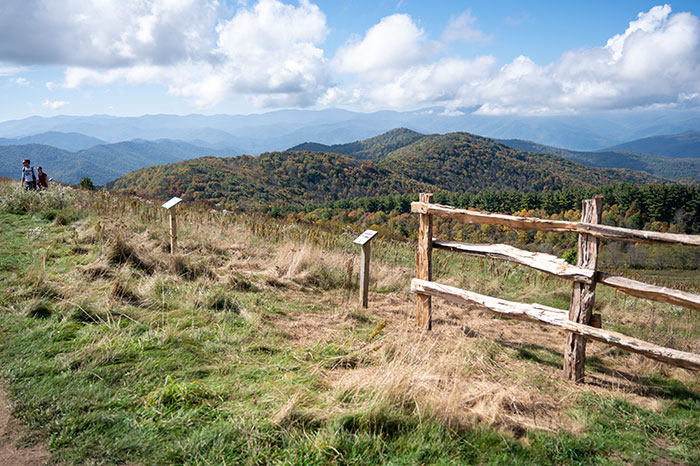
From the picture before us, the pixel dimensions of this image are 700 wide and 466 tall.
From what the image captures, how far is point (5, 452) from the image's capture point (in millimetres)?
2213

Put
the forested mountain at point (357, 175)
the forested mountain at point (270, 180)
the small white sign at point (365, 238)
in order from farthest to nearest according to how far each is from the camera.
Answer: the forested mountain at point (357, 175) < the forested mountain at point (270, 180) < the small white sign at point (365, 238)

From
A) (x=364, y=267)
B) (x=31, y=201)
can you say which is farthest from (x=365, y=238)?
(x=31, y=201)

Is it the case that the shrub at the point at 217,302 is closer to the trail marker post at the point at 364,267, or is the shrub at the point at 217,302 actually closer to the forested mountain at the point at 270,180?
the trail marker post at the point at 364,267

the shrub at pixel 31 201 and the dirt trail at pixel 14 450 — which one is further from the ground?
the shrub at pixel 31 201

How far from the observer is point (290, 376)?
126 inches

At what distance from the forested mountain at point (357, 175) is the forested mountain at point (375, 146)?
24315mm

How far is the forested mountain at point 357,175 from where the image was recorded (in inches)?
2199

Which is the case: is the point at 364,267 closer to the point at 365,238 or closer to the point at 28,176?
the point at 365,238

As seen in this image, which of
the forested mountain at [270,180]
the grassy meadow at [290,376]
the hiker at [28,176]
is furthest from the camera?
the forested mountain at [270,180]

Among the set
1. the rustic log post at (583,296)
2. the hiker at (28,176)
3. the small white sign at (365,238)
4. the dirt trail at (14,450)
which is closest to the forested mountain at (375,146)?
the hiker at (28,176)

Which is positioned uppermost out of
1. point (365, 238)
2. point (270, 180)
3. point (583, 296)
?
point (365, 238)

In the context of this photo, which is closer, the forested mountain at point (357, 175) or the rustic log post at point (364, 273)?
the rustic log post at point (364, 273)

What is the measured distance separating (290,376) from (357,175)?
8737 centimetres

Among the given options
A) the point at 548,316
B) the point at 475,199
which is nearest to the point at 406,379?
the point at 548,316
